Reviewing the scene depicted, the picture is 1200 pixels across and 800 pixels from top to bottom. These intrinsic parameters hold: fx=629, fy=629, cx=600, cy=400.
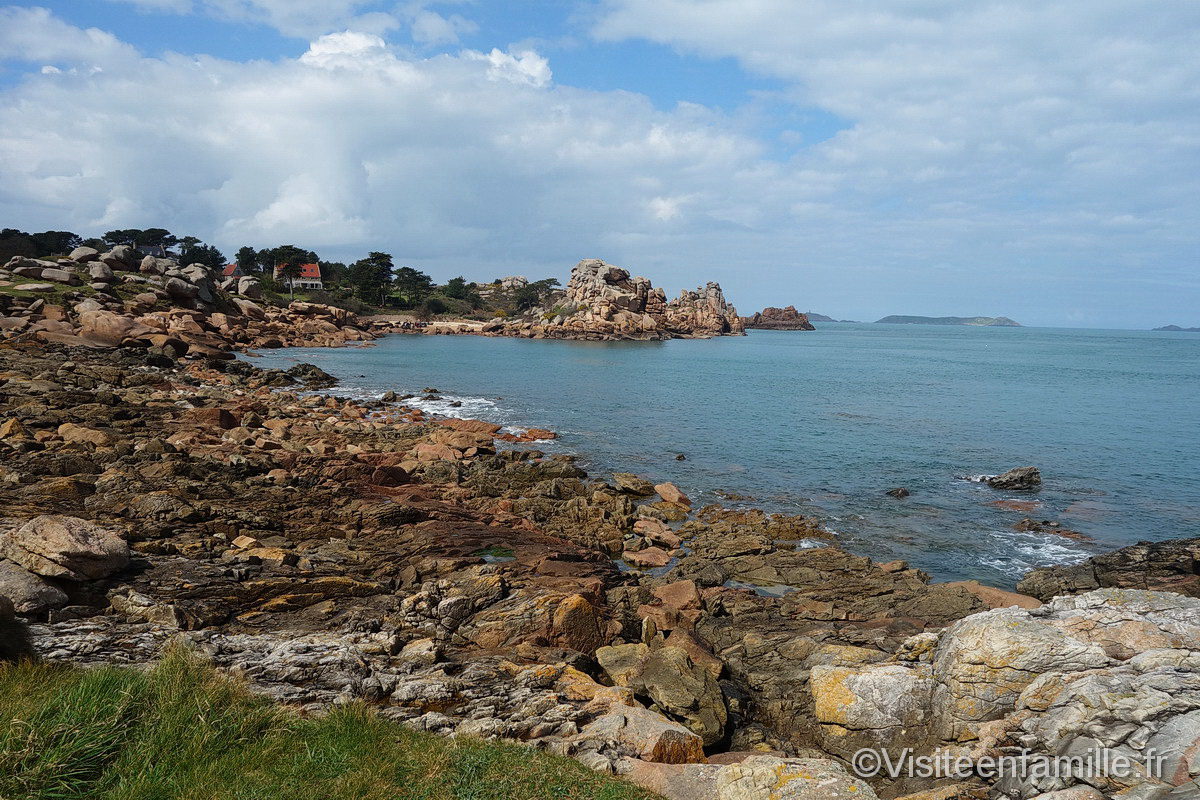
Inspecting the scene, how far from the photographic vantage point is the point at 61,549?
33.4 feet

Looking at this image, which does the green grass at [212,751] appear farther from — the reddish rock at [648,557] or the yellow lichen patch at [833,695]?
the reddish rock at [648,557]

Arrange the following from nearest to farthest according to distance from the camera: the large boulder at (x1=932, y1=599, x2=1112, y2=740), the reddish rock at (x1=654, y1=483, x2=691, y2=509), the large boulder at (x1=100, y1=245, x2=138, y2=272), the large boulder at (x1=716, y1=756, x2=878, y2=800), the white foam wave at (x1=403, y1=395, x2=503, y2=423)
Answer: the large boulder at (x1=716, y1=756, x2=878, y2=800)
the large boulder at (x1=932, y1=599, x2=1112, y2=740)
the reddish rock at (x1=654, y1=483, x2=691, y2=509)
the white foam wave at (x1=403, y1=395, x2=503, y2=423)
the large boulder at (x1=100, y1=245, x2=138, y2=272)

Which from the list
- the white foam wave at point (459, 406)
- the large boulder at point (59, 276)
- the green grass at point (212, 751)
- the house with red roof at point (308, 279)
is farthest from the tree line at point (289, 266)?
the green grass at point (212, 751)

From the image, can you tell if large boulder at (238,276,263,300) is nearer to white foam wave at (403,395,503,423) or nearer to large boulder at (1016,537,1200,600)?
white foam wave at (403,395,503,423)

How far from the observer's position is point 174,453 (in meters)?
20.1

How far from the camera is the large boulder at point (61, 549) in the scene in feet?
32.8

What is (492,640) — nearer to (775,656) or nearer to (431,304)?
(775,656)

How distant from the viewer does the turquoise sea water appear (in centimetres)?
2247

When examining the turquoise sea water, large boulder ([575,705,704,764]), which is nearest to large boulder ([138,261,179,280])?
the turquoise sea water

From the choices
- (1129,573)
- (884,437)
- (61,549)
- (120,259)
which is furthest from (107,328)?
(1129,573)

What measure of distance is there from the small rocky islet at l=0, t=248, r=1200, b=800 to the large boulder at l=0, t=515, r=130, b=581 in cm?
4

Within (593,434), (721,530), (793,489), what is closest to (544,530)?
(721,530)

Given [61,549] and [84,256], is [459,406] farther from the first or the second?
[84,256]

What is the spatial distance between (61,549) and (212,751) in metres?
6.45
